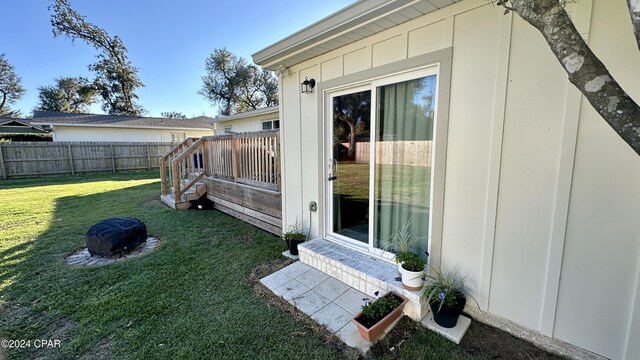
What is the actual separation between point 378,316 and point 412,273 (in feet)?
1.57

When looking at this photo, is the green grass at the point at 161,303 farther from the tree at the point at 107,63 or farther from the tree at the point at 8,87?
the tree at the point at 8,87

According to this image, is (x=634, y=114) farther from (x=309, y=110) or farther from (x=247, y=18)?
(x=247, y=18)

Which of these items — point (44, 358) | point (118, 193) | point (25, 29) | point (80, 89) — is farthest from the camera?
point (80, 89)

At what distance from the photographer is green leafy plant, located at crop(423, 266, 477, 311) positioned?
209 centimetres

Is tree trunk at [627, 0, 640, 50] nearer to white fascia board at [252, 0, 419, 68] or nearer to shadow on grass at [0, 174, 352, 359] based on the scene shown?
white fascia board at [252, 0, 419, 68]

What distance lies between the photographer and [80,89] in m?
22.8

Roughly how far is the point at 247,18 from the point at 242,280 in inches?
417

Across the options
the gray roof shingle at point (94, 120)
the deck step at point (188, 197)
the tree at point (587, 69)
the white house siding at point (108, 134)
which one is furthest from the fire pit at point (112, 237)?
the white house siding at point (108, 134)

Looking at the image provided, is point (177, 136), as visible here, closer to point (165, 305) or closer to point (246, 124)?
point (246, 124)

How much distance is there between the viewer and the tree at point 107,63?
1767 centimetres

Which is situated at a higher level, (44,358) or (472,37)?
(472,37)

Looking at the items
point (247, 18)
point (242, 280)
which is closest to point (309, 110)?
point (242, 280)

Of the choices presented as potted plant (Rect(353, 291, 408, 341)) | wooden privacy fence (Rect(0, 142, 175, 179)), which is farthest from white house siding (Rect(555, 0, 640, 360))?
wooden privacy fence (Rect(0, 142, 175, 179))

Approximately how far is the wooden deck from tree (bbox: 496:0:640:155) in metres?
3.60
